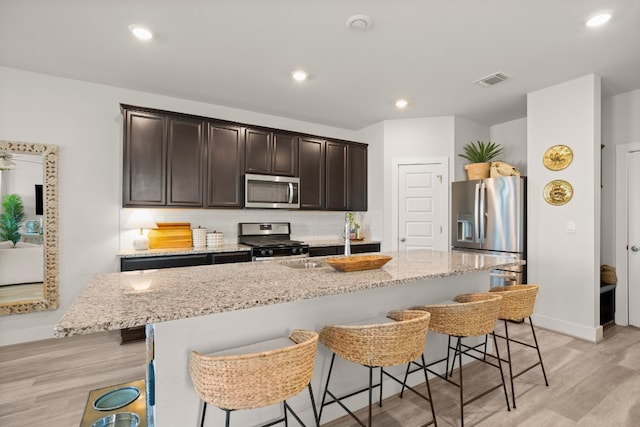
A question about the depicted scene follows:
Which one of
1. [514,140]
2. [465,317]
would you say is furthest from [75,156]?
[514,140]

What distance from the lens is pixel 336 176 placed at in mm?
4871

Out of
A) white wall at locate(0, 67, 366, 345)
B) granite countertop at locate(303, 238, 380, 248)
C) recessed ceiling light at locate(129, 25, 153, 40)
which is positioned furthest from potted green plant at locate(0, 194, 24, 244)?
granite countertop at locate(303, 238, 380, 248)

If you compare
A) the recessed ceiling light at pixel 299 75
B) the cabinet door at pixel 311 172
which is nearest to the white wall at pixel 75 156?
the recessed ceiling light at pixel 299 75

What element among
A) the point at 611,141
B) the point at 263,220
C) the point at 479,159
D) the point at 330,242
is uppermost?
the point at 611,141

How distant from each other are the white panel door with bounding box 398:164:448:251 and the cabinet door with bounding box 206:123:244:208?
7.61ft

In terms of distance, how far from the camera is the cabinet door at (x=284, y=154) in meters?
4.27

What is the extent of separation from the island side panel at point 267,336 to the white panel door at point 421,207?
234cm

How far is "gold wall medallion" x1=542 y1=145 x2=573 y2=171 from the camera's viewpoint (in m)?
3.38

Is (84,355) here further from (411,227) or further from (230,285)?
(411,227)

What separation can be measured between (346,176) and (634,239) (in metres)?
3.51

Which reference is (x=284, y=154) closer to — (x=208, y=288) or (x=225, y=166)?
(x=225, y=166)

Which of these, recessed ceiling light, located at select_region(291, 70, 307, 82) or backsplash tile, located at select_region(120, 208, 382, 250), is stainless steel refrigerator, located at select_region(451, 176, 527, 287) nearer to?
backsplash tile, located at select_region(120, 208, 382, 250)

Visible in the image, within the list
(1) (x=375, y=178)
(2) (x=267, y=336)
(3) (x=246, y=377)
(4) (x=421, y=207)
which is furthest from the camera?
(1) (x=375, y=178)

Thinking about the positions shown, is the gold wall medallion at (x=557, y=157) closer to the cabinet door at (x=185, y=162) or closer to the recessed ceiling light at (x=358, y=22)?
the recessed ceiling light at (x=358, y=22)
